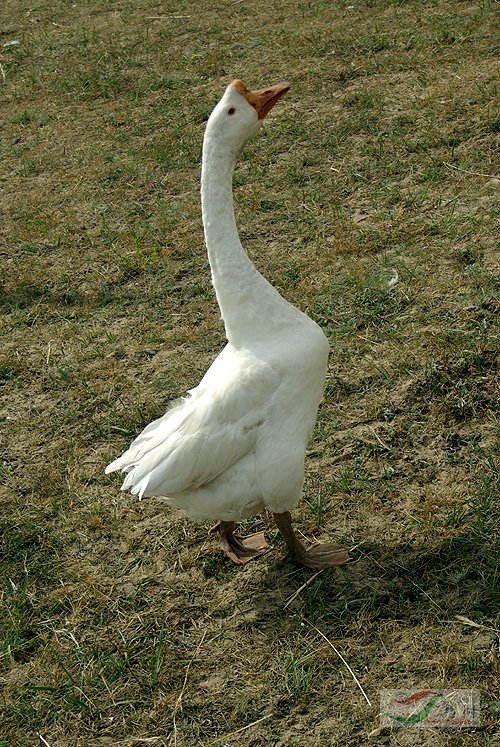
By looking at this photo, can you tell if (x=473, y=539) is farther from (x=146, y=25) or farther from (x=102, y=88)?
(x=146, y=25)

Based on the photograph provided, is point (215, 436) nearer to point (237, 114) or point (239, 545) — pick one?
point (239, 545)

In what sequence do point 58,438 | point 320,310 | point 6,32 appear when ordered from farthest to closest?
point 6,32
point 320,310
point 58,438

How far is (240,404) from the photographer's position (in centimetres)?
371

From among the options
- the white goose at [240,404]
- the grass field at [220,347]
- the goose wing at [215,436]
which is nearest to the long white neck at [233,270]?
the white goose at [240,404]

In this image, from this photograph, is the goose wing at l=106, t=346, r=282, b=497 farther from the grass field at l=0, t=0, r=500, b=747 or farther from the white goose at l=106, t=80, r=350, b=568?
the grass field at l=0, t=0, r=500, b=747

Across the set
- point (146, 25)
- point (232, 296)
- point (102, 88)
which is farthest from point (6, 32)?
point (232, 296)

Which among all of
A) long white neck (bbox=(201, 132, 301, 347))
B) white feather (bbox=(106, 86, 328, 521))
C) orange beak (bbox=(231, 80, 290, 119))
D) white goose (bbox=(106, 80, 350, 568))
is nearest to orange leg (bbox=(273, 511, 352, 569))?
white goose (bbox=(106, 80, 350, 568))

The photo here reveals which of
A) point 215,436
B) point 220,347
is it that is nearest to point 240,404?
point 215,436

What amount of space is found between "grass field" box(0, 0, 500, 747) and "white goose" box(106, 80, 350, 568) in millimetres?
483

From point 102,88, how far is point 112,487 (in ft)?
19.7

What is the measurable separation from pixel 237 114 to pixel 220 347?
203 cm

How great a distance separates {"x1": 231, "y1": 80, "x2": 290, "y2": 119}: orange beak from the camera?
146 inches

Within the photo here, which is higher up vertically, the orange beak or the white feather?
the orange beak

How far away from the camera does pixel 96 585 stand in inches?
160
